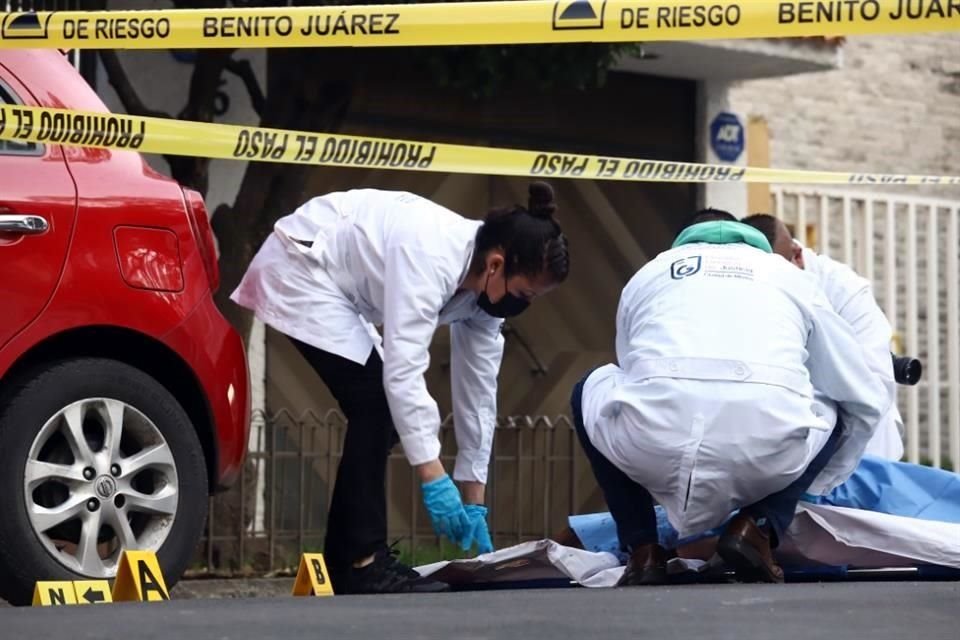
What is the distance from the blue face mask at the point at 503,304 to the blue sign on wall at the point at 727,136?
682cm

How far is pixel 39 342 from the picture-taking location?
213 inches

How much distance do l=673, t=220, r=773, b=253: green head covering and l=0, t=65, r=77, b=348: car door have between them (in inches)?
74.5

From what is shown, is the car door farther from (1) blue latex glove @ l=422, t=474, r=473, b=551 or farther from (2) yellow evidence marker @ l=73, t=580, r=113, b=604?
(1) blue latex glove @ l=422, t=474, r=473, b=551

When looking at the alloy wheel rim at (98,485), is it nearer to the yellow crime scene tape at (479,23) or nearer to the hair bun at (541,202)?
the yellow crime scene tape at (479,23)

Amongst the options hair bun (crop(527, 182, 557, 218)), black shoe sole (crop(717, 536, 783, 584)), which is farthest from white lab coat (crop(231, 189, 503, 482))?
black shoe sole (crop(717, 536, 783, 584))

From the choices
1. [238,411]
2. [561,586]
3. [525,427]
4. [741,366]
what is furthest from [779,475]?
[525,427]

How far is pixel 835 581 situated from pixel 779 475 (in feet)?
1.74

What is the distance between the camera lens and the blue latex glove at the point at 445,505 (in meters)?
5.82

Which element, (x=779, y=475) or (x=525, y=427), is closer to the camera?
(x=779, y=475)

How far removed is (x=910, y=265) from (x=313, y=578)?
9267mm

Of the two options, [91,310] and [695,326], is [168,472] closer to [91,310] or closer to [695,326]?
[91,310]

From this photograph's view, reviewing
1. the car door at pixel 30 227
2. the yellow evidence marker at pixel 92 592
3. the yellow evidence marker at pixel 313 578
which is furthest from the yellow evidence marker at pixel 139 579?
the car door at pixel 30 227

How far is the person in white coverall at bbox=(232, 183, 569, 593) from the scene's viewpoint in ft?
19.1

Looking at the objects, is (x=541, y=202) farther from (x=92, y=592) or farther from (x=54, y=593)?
(x=54, y=593)
